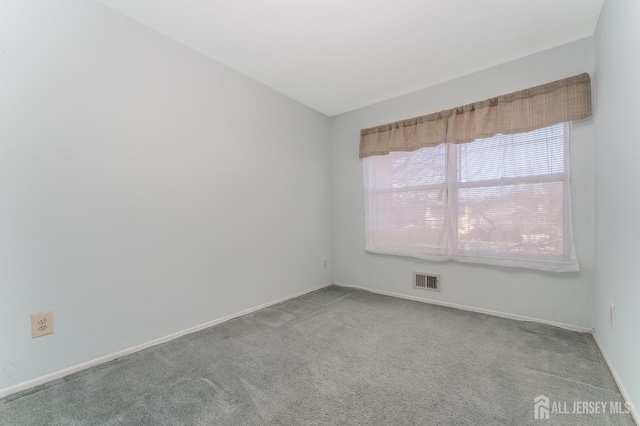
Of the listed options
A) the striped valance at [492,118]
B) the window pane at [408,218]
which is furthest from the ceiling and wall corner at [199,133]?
the window pane at [408,218]

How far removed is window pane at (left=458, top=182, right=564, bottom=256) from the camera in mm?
2188

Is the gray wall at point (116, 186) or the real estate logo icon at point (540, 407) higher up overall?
the gray wall at point (116, 186)

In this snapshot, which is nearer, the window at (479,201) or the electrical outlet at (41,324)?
the electrical outlet at (41,324)

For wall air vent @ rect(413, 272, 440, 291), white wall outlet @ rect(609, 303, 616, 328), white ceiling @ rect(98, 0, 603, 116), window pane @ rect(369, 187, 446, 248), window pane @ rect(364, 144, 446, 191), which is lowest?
wall air vent @ rect(413, 272, 440, 291)

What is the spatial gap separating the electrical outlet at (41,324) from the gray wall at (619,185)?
2946 millimetres

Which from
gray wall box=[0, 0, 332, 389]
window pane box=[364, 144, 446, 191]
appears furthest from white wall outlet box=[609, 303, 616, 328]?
gray wall box=[0, 0, 332, 389]

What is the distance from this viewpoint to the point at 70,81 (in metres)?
1.62

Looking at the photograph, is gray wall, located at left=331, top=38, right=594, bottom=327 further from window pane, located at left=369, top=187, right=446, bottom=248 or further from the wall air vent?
window pane, located at left=369, top=187, right=446, bottom=248

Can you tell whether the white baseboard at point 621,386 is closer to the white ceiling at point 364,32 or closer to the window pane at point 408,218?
the window pane at point 408,218

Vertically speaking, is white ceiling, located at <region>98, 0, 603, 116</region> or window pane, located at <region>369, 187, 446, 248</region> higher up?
white ceiling, located at <region>98, 0, 603, 116</region>

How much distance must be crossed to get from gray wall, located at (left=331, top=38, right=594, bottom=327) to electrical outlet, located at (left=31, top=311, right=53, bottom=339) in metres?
2.74

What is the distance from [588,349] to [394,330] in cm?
126

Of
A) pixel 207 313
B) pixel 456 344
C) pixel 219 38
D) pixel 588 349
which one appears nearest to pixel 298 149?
pixel 219 38

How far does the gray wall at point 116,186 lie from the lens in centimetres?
146
